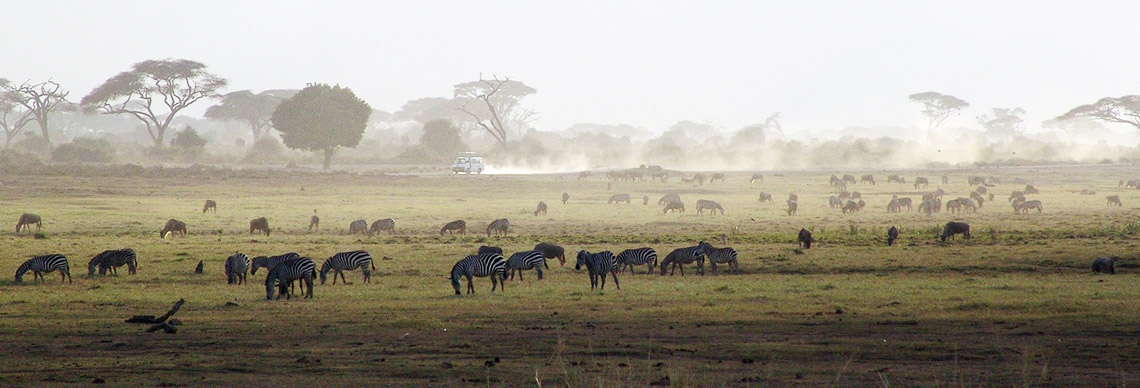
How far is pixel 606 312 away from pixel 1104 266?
12301mm

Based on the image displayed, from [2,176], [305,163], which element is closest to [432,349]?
[2,176]

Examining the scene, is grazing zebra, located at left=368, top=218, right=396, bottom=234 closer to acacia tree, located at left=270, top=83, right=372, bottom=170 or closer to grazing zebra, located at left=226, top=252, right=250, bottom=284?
grazing zebra, located at left=226, top=252, right=250, bottom=284

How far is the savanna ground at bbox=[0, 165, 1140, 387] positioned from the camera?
11.6 m

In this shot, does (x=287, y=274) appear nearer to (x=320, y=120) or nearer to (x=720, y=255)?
(x=720, y=255)

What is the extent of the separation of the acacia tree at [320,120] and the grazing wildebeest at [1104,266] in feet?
221

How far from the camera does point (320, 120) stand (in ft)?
278

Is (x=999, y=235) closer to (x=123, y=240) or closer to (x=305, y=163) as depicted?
(x=123, y=240)

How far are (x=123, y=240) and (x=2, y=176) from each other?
1106 inches

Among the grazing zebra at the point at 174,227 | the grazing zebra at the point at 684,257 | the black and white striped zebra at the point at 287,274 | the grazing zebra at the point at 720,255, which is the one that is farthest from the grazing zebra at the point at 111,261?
the grazing zebra at the point at 720,255

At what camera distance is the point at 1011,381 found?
10.4 metres

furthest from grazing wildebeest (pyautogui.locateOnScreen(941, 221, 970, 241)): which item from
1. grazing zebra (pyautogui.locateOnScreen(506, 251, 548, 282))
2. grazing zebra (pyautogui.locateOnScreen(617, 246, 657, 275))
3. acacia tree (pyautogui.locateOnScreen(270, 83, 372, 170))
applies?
acacia tree (pyautogui.locateOnScreen(270, 83, 372, 170))

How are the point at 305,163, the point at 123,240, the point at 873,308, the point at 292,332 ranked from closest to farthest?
the point at 292,332, the point at 873,308, the point at 123,240, the point at 305,163

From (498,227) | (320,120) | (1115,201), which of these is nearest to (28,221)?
(498,227)

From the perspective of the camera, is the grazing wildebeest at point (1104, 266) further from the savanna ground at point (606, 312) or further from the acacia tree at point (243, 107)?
the acacia tree at point (243, 107)
